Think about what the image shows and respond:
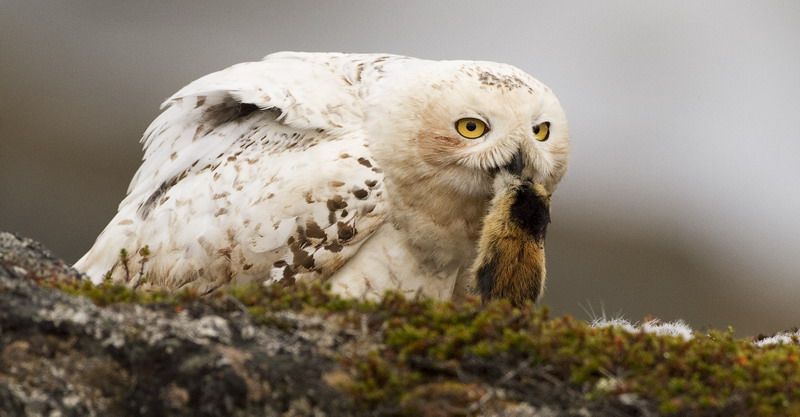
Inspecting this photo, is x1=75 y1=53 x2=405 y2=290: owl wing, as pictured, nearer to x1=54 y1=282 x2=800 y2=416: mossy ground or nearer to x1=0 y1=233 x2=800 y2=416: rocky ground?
x1=54 y1=282 x2=800 y2=416: mossy ground

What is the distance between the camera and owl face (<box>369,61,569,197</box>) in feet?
16.9

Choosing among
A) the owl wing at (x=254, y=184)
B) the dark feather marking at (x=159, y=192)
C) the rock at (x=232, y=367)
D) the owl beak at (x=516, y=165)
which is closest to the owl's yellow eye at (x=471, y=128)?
the owl beak at (x=516, y=165)

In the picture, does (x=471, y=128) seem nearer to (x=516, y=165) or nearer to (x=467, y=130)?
(x=467, y=130)

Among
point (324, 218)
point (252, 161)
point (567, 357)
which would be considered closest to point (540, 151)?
point (324, 218)

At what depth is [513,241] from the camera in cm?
507

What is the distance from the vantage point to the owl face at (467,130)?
5164 mm

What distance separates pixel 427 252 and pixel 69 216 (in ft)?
32.5

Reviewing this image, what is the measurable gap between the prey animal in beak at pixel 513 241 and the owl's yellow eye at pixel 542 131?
0.23 meters

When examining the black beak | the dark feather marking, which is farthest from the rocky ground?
the dark feather marking

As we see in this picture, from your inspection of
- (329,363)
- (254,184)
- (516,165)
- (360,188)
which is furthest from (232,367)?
(516,165)

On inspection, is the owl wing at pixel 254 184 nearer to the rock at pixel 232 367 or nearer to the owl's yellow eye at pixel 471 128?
the owl's yellow eye at pixel 471 128

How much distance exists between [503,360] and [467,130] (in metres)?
2.38

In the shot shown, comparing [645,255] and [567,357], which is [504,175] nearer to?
[567,357]

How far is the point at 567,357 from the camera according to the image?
3.08 meters
